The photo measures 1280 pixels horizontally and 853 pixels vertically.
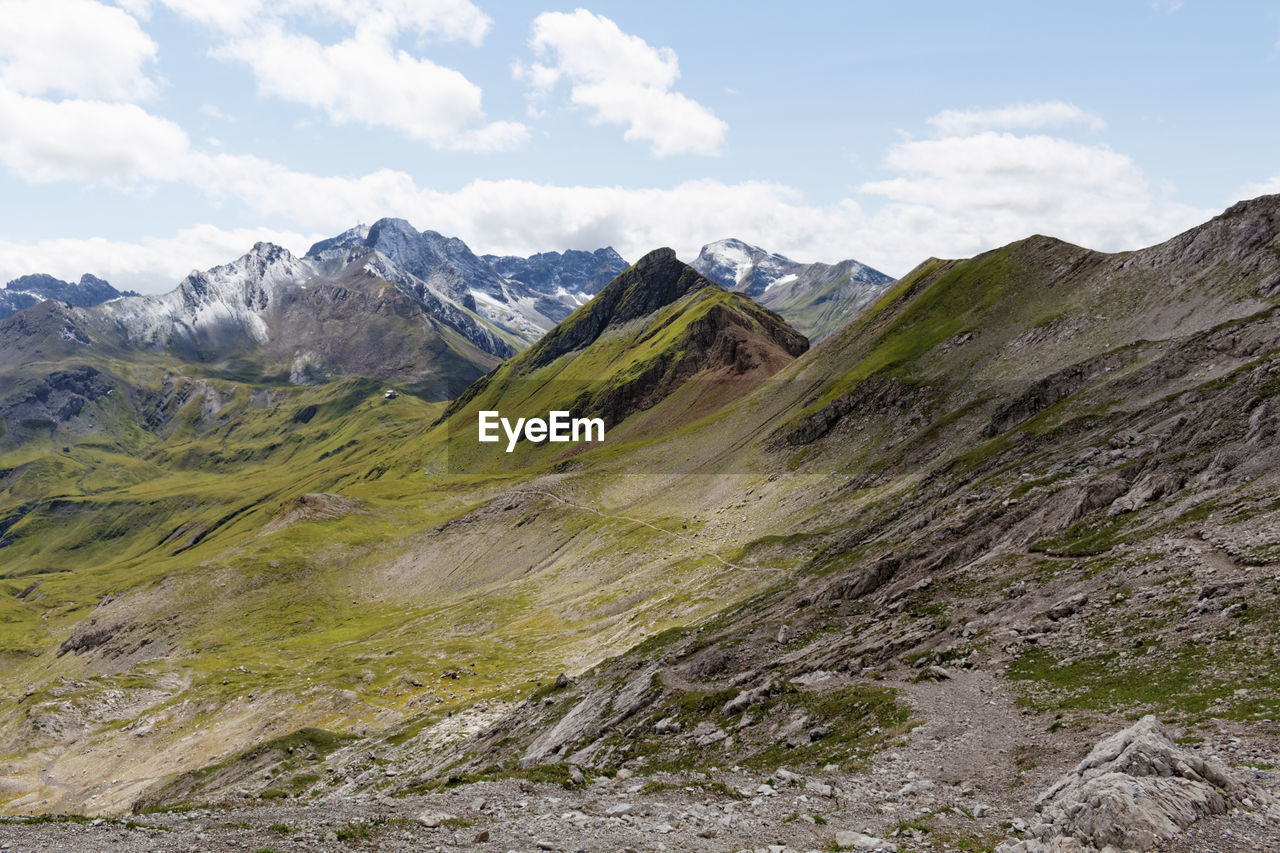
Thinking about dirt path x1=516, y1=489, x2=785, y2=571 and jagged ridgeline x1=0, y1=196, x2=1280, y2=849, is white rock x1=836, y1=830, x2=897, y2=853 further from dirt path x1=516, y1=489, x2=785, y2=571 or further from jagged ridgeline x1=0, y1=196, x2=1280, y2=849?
dirt path x1=516, y1=489, x2=785, y2=571

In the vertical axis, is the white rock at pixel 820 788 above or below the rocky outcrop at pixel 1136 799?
below

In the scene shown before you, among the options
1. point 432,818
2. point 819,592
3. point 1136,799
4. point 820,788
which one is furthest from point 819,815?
point 819,592

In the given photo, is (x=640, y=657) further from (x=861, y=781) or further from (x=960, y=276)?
(x=960, y=276)

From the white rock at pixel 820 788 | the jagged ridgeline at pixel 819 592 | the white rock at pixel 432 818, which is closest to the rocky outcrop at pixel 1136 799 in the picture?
the jagged ridgeline at pixel 819 592

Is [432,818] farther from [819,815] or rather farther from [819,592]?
[819,592]

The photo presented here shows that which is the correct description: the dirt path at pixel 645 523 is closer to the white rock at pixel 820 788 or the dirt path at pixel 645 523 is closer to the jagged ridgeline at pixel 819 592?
the jagged ridgeline at pixel 819 592
